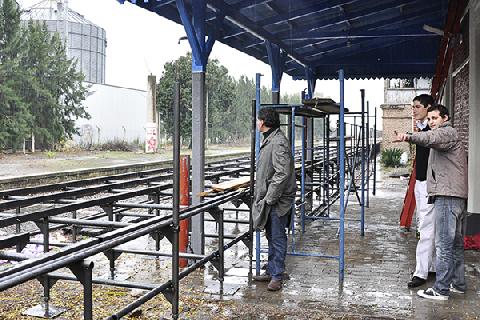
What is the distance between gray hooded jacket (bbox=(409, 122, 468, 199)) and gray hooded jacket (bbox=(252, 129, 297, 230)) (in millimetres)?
1316

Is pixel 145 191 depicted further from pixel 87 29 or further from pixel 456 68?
pixel 87 29

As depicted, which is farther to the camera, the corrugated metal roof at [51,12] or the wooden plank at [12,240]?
the corrugated metal roof at [51,12]

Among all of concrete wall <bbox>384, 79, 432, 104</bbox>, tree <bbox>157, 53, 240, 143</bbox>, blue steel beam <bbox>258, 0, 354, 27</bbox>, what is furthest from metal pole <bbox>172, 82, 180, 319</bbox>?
tree <bbox>157, 53, 240, 143</bbox>

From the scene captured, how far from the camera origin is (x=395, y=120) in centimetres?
2823

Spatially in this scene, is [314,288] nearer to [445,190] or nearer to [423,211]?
[423,211]

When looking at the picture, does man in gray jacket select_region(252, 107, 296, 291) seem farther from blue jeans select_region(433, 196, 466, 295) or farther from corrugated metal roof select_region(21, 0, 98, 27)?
corrugated metal roof select_region(21, 0, 98, 27)

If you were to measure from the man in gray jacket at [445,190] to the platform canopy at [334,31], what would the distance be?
322 centimetres

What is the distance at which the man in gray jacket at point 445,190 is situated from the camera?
5.04 meters

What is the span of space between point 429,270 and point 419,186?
975 mm

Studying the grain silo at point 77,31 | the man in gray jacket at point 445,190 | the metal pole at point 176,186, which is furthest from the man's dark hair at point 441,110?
the grain silo at point 77,31

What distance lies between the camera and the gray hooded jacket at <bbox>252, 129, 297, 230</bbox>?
532 cm

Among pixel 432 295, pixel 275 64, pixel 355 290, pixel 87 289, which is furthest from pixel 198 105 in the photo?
pixel 275 64

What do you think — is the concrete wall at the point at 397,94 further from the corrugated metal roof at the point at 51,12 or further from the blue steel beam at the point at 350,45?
the corrugated metal roof at the point at 51,12

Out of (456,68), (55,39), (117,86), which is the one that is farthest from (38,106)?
(456,68)
